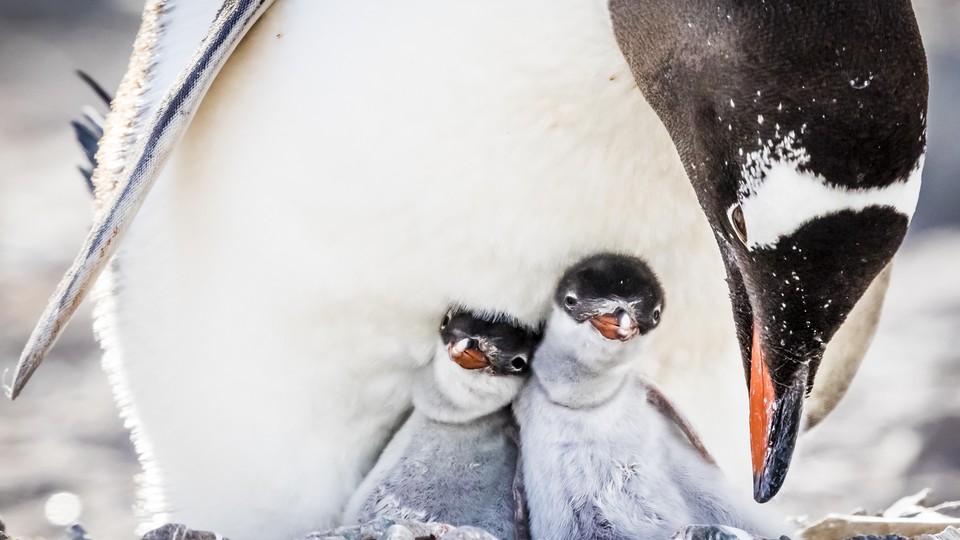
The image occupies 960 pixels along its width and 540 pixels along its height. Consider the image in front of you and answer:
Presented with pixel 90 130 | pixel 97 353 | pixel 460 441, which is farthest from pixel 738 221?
pixel 97 353

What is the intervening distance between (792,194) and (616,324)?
1.40 ft

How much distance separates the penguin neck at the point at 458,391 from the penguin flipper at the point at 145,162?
1.47 ft

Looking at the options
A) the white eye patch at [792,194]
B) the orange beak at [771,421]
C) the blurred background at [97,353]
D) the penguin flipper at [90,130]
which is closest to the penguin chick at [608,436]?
the orange beak at [771,421]

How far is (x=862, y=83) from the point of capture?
1.08 metres

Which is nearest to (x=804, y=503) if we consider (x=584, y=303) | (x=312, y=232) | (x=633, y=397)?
(x=633, y=397)

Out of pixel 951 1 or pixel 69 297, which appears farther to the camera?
pixel 951 1

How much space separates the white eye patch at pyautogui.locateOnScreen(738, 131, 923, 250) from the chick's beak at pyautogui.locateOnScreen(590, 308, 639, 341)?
354 millimetres

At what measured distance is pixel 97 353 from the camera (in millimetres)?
3174

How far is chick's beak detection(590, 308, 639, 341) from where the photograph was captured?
1500mm

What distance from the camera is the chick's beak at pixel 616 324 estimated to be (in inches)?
59.1

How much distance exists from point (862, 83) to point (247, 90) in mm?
767

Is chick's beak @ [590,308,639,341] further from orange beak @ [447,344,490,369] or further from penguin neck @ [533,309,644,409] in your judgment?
orange beak @ [447,344,490,369]

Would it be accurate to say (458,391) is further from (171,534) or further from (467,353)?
(171,534)

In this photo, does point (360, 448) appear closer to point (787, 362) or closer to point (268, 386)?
point (268, 386)
